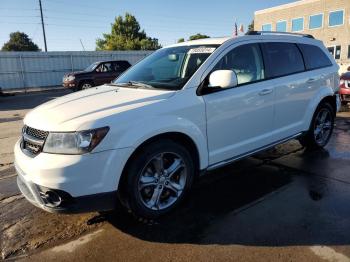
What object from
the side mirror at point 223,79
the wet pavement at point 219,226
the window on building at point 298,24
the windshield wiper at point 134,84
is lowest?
the wet pavement at point 219,226

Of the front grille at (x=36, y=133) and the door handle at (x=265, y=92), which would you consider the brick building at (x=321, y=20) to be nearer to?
the door handle at (x=265, y=92)

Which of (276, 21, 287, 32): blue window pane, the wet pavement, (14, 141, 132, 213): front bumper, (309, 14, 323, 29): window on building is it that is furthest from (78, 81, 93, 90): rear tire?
(276, 21, 287, 32): blue window pane

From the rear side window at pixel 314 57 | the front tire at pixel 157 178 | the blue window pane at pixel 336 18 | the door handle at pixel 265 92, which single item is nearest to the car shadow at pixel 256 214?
the front tire at pixel 157 178

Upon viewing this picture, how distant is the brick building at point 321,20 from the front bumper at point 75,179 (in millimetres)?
33259

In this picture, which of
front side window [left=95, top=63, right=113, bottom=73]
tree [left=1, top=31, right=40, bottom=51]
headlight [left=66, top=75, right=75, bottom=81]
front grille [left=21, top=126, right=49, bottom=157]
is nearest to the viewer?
front grille [left=21, top=126, right=49, bottom=157]

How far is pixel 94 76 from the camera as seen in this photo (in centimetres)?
1753

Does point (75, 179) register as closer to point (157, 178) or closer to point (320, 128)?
point (157, 178)

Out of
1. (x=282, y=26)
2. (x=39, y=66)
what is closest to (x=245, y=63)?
(x=39, y=66)

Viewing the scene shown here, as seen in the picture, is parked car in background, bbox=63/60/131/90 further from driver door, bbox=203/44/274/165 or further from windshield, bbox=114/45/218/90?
driver door, bbox=203/44/274/165

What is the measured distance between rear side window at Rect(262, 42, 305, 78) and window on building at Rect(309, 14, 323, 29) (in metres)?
36.5

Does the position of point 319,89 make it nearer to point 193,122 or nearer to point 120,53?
point 193,122

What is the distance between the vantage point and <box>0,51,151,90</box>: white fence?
22.1 metres

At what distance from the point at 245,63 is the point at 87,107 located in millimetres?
2025

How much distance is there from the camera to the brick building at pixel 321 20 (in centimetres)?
3506
